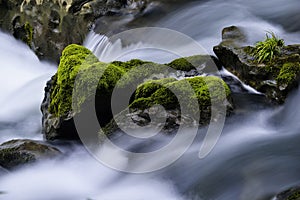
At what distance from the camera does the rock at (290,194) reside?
498 centimetres

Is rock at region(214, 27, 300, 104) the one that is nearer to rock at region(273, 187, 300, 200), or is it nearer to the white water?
rock at region(273, 187, 300, 200)

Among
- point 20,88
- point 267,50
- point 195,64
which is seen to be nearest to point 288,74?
point 267,50

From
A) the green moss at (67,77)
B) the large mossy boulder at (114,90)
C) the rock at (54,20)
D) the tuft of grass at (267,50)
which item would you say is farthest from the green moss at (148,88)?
the rock at (54,20)

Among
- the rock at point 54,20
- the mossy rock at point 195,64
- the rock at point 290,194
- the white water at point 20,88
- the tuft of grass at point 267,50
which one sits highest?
the tuft of grass at point 267,50

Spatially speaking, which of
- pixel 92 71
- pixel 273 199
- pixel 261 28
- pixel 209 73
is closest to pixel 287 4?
pixel 261 28

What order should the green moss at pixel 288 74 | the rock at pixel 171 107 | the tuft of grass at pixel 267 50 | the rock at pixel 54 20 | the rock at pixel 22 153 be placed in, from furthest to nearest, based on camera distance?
the rock at pixel 54 20, the tuft of grass at pixel 267 50, the green moss at pixel 288 74, the rock at pixel 22 153, the rock at pixel 171 107

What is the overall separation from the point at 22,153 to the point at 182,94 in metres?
2.44

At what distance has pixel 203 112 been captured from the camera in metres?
6.90

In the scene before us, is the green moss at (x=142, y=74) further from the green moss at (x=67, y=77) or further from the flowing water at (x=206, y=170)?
the flowing water at (x=206, y=170)

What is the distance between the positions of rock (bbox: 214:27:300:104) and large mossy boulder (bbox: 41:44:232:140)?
0.76 metres

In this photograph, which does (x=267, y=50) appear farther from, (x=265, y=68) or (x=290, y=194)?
(x=290, y=194)

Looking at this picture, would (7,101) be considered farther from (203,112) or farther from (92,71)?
(203,112)

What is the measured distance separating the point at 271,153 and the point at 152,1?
6455 mm

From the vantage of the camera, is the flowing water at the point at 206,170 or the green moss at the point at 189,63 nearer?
the flowing water at the point at 206,170
